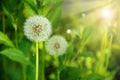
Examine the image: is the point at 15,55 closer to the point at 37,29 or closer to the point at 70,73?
the point at 37,29

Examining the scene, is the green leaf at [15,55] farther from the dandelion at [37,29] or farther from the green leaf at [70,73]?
the green leaf at [70,73]

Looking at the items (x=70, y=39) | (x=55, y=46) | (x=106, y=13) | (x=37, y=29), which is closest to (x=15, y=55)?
(x=37, y=29)

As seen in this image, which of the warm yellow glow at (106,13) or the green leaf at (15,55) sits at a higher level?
the warm yellow glow at (106,13)

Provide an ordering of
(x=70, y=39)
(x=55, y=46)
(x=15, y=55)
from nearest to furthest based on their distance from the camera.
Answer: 1. (x=15, y=55)
2. (x=55, y=46)
3. (x=70, y=39)

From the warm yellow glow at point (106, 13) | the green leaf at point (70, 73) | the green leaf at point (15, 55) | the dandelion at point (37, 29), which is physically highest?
the warm yellow glow at point (106, 13)

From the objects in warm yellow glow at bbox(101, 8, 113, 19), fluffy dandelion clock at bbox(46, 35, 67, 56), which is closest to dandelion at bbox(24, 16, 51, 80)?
fluffy dandelion clock at bbox(46, 35, 67, 56)

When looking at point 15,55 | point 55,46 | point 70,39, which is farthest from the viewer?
point 70,39

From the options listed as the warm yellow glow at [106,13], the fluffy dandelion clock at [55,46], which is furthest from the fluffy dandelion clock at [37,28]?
the warm yellow glow at [106,13]

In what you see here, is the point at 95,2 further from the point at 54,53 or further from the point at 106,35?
the point at 54,53
